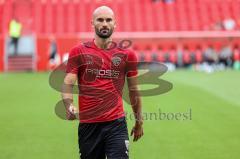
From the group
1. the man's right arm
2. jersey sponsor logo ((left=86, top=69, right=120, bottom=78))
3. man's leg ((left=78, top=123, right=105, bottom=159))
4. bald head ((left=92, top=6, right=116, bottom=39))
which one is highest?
bald head ((left=92, top=6, right=116, bottom=39))

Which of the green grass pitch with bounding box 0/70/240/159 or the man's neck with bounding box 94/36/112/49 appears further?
the green grass pitch with bounding box 0/70/240/159

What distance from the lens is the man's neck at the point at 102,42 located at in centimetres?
654

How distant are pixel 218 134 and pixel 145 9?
88.8 feet

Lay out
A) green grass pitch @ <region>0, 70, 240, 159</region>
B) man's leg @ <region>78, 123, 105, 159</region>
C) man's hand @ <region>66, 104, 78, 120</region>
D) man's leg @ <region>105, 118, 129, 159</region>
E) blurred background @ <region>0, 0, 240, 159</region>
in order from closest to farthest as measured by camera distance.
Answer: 1. man's hand @ <region>66, 104, 78, 120</region>
2. man's leg @ <region>105, 118, 129, 159</region>
3. man's leg @ <region>78, 123, 105, 159</region>
4. green grass pitch @ <region>0, 70, 240, 159</region>
5. blurred background @ <region>0, 0, 240, 159</region>

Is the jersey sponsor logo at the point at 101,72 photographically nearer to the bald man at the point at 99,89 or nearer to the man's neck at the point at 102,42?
the bald man at the point at 99,89

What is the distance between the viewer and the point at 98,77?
21.6ft

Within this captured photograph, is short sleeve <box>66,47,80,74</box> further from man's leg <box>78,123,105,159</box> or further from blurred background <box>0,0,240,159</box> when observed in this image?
blurred background <box>0,0,240,159</box>

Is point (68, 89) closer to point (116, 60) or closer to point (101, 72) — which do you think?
point (101, 72)

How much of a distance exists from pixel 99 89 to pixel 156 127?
6.42 m

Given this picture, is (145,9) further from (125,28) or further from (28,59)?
(28,59)

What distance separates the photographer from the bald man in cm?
650

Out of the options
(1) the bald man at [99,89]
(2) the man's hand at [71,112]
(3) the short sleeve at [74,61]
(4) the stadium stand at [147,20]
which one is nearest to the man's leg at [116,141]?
(1) the bald man at [99,89]

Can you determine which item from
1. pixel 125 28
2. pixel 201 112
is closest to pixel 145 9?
pixel 125 28

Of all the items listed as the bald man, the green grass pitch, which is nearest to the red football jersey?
the bald man
